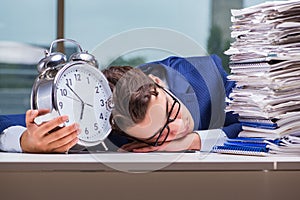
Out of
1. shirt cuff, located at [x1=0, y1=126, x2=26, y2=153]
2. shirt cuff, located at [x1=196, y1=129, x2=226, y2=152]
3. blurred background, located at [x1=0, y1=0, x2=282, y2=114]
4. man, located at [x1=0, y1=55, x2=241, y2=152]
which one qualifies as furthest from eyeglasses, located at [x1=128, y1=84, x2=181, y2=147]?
blurred background, located at [x1=0, y1=0, x2=282, y2=114]

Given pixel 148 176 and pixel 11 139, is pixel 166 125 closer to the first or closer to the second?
pixel 148 176

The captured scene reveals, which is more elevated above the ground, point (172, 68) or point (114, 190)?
point (172, 68)

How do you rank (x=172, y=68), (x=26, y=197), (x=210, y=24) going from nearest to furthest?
(x=26, y=197) < (x=172, y=68) < (x=210, y=24)

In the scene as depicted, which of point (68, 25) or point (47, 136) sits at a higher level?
point (47, 136)

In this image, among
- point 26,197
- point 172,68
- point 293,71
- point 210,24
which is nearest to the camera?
point 26,197

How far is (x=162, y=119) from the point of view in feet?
4.31

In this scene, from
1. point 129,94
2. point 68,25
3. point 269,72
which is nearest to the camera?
point 129,94

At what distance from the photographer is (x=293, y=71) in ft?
4.56

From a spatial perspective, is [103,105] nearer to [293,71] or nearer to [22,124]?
[22,124]

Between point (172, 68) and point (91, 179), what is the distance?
1.22 feet

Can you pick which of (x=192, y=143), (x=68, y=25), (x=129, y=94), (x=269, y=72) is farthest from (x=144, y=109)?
(x=68, y=25)

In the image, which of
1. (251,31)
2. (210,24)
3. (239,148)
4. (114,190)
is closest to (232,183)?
(239,148)

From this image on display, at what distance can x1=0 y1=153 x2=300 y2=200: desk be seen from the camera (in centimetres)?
119

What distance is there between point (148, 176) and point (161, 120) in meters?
0.12
